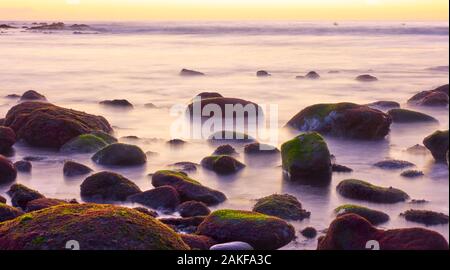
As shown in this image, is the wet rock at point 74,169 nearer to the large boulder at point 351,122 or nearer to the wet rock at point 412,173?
the wet rock at point 412,173

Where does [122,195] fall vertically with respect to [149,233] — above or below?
below

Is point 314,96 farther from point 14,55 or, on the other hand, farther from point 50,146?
point 14,55

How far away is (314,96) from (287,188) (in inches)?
637

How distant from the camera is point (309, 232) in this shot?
9031 mm

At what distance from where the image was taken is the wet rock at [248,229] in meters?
8.26

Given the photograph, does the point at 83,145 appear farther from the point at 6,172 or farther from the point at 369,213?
the point at 369,213

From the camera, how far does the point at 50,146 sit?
15391 mm

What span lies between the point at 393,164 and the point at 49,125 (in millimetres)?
8436

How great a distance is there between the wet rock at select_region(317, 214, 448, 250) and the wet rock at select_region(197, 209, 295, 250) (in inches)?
27.5

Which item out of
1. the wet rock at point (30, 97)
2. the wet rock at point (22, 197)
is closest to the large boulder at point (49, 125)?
the wet rock at point (22, 197)

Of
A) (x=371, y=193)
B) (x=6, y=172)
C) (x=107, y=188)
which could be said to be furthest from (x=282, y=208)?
(x=6, y=172)

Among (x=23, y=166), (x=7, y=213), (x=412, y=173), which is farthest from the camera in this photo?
(x=23, y=166)

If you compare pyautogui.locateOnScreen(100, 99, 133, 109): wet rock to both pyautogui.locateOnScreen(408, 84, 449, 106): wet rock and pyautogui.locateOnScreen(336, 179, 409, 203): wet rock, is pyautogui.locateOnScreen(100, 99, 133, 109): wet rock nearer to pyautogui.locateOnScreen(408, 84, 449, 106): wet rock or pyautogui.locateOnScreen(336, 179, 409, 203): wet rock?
pyautogui.locateOnScreen(408, 84, 449, 106): wet rock
